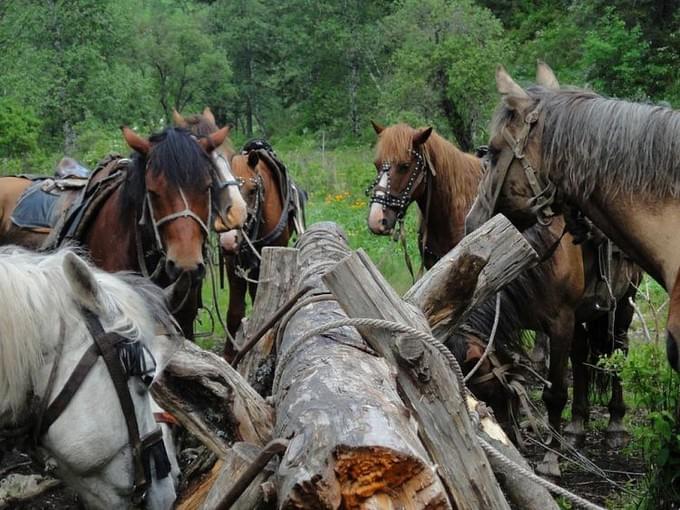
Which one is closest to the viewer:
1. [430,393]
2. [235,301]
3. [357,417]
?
[357,417]

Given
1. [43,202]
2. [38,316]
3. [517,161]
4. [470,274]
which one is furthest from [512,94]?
[43,202]

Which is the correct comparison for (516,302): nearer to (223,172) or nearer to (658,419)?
(658,419)

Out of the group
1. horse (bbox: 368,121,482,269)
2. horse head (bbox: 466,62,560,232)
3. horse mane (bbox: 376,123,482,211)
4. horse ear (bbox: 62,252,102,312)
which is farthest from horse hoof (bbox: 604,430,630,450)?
horse ear (bbox: 62,252,102,312)

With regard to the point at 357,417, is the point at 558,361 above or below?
below

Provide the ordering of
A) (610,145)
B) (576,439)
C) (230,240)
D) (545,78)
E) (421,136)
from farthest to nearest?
(230,240)
(421,136)
(576,439)
(545,78)
(610,145)

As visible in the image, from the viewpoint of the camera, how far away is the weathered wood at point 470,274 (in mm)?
Answer: 3078

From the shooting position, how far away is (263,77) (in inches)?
1567

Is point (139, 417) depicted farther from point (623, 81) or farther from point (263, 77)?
point (263, 77)

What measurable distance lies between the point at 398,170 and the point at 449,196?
1.44 feet

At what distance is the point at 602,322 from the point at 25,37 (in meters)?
23.3

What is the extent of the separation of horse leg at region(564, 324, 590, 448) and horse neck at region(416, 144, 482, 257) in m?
1.16

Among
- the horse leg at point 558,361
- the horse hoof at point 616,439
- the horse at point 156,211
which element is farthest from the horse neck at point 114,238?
the horse hoof at point 616,439

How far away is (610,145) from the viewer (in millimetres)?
3617

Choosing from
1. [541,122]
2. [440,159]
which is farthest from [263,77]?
[541,122]
